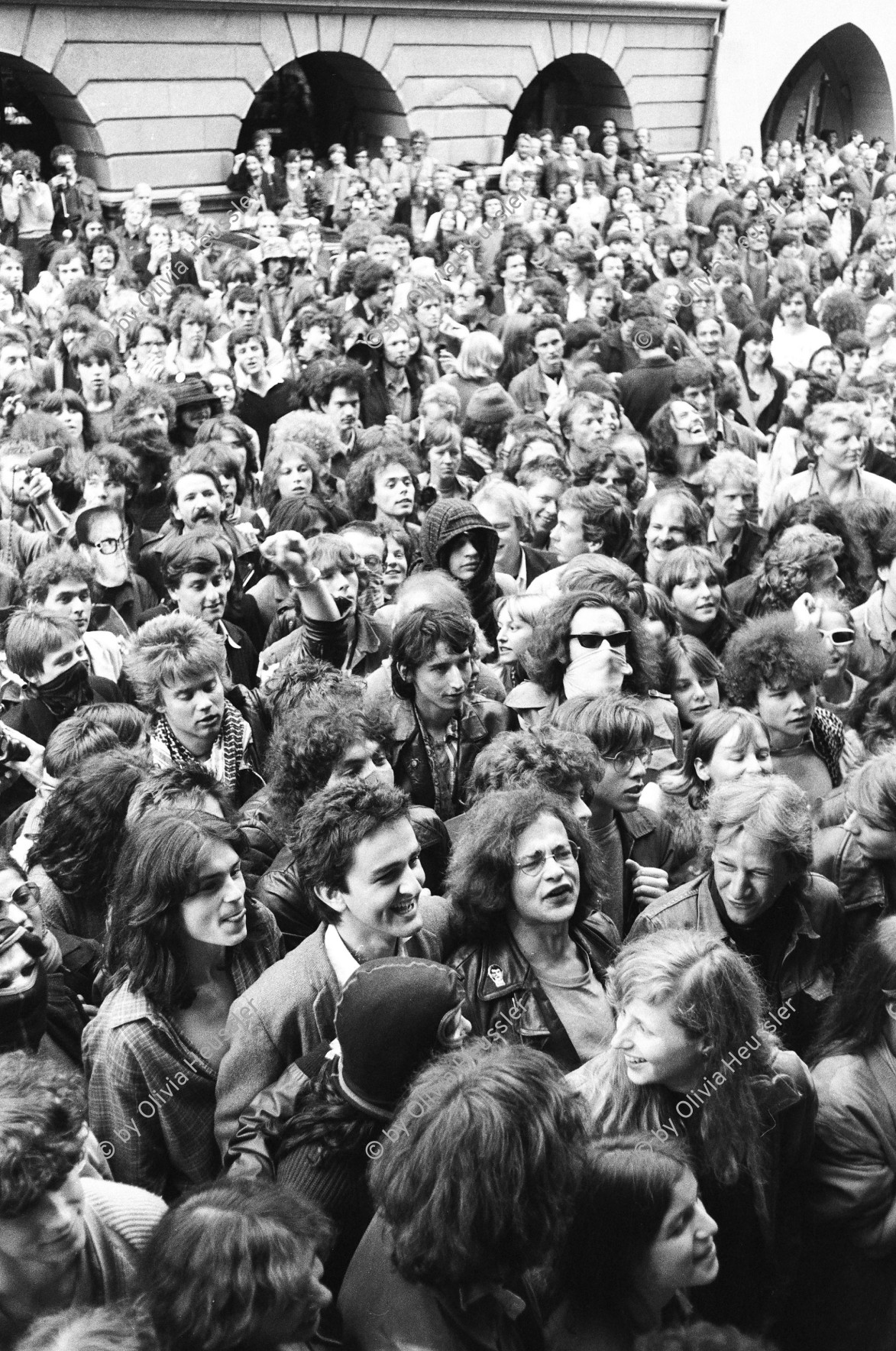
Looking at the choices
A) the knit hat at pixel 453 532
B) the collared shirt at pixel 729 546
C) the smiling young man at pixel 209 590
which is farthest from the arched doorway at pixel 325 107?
the smiling young man at pixel 209 590

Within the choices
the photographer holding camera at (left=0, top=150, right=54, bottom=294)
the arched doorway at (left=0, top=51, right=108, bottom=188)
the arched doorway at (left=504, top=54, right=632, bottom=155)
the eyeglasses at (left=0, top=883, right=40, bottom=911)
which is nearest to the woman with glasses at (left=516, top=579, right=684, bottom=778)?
the eyeglasses at (left=0, top=883, right=40, bottom=911)

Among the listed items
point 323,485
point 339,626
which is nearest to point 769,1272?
point 339,626

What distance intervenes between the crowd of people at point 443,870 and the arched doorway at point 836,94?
2087cm

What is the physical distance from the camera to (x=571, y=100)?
23938 mm

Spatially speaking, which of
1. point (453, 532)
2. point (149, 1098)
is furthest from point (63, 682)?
point (149, 1098)

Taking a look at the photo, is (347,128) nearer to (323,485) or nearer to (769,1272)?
(323,485)

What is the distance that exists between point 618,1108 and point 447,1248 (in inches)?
25.1

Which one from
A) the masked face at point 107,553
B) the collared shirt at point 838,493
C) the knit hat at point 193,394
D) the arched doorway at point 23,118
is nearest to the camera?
the masked face at point 107,553

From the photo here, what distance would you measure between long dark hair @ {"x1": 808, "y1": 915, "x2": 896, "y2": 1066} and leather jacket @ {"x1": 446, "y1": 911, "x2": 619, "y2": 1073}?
54 centimetres

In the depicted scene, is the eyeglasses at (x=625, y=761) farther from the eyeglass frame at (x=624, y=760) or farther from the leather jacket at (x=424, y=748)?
the leather jacket at (x=424, y=748)

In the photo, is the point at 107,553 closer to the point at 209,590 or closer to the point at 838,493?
the point at 209,590

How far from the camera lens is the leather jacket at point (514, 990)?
128 inches

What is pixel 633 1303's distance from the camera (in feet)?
8.00

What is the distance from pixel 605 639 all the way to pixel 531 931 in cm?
143
